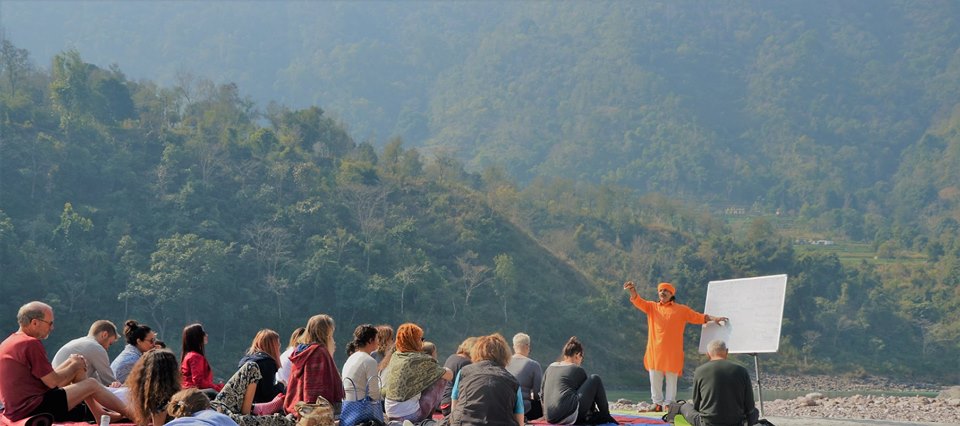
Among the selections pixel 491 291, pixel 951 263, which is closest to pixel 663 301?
pixel 491 291

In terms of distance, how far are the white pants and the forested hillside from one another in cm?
3772

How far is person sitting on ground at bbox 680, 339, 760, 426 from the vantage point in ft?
27.9

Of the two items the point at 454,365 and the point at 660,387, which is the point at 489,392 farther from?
the point at 660,387

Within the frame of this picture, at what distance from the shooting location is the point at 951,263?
79625 millimetres

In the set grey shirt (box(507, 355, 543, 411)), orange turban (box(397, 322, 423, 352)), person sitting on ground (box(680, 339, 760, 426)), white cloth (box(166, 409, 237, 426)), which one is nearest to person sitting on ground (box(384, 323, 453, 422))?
orange turban (box(397, 322, 423, 352))

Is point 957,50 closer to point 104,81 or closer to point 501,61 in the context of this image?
point 501,61

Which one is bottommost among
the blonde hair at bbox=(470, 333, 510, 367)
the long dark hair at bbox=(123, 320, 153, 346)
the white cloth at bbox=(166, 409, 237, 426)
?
the white cloth at bbox=(166, 409, 237, 426)

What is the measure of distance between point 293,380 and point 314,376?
0.23 meters

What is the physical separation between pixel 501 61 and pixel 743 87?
103 ft

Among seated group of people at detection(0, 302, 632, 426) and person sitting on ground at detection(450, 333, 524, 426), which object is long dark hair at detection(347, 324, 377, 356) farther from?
person sitting on ground at detection(450, 333, 524, 426)

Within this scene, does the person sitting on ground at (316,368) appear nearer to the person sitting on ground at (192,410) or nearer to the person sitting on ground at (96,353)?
the person sitting on ground at (96,353)

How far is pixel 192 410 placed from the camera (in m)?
5.68

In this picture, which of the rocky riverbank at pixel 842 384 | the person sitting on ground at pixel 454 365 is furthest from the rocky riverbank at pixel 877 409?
the rocky riverbank at pixel 842 384

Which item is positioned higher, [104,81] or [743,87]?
[743,87]
